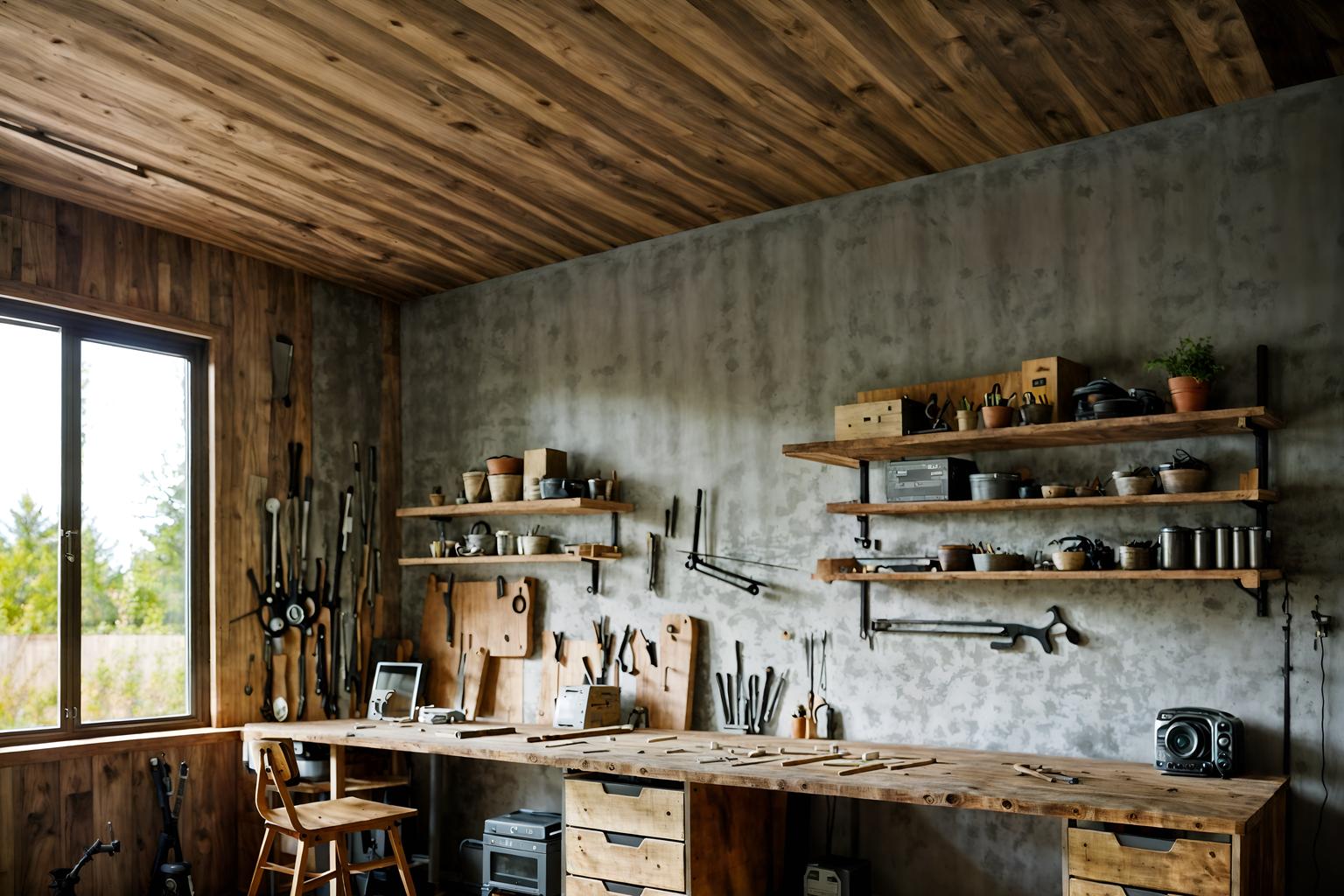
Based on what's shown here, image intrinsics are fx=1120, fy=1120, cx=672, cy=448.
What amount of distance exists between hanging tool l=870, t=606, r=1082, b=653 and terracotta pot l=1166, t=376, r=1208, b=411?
942mm

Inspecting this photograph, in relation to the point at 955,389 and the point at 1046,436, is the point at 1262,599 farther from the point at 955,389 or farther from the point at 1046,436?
the point at 955,389

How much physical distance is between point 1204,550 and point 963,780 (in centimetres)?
115

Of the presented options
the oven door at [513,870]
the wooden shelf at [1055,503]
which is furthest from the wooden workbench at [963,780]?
Result: the wooden shelf at [1055,503]

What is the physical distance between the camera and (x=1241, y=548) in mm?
3730

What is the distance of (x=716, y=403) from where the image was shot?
208 inches

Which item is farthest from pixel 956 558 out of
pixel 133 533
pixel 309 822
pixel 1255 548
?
pixel 133 533

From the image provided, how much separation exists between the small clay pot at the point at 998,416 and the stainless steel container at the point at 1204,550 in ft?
2.46

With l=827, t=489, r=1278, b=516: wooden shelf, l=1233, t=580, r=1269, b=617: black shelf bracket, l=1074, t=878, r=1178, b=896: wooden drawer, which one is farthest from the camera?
l=1233, t=580, r=1269, b=617: black shelf bracket

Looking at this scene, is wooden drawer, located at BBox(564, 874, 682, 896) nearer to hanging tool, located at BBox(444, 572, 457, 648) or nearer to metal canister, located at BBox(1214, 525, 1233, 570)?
hanging tool, located at BBox(444, 572, 457, 648)

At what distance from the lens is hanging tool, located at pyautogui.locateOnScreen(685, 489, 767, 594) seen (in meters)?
5.06

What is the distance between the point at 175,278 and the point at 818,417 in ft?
10.3

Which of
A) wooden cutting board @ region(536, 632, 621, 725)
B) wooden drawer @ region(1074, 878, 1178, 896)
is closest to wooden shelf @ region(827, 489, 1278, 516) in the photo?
wooden drawer @ region(1074, 878, 1178, 896)

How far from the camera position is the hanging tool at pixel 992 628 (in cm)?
428

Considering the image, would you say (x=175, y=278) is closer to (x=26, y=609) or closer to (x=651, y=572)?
(x=26, y=609)
